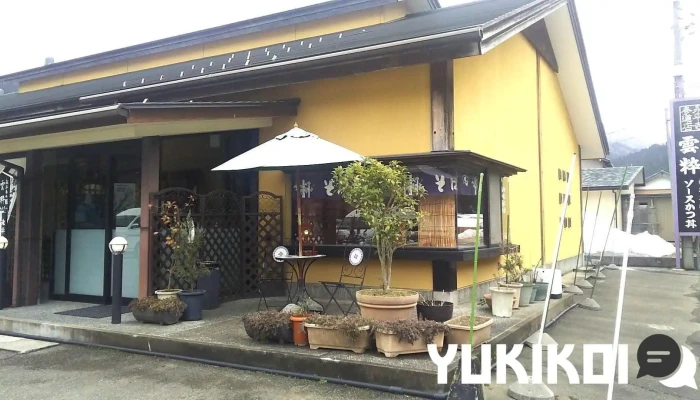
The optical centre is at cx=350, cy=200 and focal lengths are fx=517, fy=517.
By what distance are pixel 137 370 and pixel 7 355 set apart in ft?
6.27

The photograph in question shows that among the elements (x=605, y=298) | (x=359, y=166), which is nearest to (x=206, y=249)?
(x=359, y=166)

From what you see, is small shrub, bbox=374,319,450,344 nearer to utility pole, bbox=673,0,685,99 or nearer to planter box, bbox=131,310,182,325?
planter box, bbox=131,310,182,325

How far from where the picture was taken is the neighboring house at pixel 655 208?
2169 cm

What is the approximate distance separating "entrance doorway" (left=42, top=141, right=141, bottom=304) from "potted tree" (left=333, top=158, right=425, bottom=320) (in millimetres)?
4278

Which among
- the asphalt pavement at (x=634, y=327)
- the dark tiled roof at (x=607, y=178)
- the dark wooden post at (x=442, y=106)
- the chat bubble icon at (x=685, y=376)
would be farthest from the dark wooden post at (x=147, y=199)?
the dark tiled roof at (x=607, y=178)

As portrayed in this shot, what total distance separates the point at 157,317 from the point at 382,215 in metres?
3.04

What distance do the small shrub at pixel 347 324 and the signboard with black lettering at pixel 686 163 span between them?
1140 cm

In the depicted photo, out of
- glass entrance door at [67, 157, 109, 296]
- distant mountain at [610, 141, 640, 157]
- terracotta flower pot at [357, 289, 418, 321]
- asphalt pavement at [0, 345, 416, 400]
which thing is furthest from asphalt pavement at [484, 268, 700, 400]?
distant mountain at [610, 141, 640, 157]

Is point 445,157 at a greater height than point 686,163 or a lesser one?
lesser

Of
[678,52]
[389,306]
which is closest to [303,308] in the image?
[389,306]

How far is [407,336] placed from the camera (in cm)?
438

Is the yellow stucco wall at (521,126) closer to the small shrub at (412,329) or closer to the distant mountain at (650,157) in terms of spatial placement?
the small shrub at (412,329)

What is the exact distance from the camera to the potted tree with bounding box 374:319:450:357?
14.5 feet

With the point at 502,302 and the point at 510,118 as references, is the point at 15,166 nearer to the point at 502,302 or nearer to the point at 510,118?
the point at 502,302
